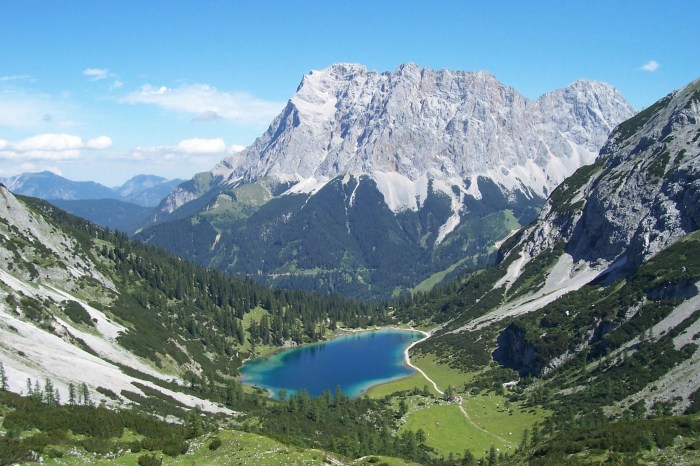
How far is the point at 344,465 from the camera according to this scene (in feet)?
197

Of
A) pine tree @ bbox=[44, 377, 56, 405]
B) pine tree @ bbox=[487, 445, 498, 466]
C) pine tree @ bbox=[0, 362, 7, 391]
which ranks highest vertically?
pine tree @ bbox=[0, 362, 7, 391]

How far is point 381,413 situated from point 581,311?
73255 millimetres

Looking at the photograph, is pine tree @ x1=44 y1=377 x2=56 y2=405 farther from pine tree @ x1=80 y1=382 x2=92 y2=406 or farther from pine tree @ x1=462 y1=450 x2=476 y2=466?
pine tree @ x1=462 y1=450 x2=476 y2=466

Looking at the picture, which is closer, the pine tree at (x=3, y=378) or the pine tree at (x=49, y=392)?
the pine tree at (x=49, y=392)

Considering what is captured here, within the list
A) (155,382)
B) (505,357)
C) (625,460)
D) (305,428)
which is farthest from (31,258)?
(625,460)

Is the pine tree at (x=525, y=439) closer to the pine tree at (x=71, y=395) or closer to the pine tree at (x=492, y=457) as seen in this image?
the pine tree at (x=492, y=457)

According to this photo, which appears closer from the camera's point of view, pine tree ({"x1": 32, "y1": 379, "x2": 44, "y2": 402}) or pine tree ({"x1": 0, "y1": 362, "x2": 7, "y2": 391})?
pine tree ({"x1": 32, "y1": 379, "x2": 44, "y2": 402})

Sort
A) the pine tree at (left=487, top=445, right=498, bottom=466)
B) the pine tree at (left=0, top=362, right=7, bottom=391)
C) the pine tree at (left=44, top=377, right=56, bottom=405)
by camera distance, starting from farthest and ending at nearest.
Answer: the pine tree at (left=487, top=445, right=498, bottom=466)
the pine tree at (left=0, top=362, right=7, bottom=391)
the pine tree at (left=44, top=377, right=56, bottom=405)

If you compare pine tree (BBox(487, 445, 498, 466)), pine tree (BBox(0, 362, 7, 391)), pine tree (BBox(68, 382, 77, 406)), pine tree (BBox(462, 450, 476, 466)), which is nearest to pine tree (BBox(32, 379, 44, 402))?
pine tree (BBox(0, 362, 7, 391))

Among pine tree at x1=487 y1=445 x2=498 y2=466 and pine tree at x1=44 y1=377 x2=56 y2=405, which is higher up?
pine tree at x1=44 y1=377 x2=56 y2=405

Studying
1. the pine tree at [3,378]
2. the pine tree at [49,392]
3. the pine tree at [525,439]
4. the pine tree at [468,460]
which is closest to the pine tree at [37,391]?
the pine tree at [49,392]

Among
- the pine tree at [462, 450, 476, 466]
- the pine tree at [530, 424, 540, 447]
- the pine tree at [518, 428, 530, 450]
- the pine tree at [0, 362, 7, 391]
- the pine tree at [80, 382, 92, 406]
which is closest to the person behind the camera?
the pine tree at [0, 362, 7, 391]

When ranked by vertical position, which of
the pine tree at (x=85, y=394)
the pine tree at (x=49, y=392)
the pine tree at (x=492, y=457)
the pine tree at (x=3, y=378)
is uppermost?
the pine tree at (x=3, y=378)

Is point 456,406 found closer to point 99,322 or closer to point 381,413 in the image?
point 381,413
